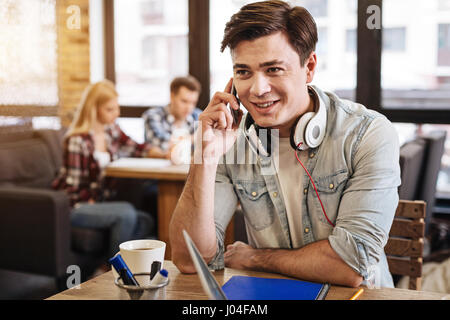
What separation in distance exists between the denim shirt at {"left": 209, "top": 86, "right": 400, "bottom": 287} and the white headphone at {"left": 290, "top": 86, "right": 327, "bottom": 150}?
0.03 m

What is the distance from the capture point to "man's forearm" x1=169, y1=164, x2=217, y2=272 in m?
1.29

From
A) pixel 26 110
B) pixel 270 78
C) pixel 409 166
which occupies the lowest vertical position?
pixel 409 166

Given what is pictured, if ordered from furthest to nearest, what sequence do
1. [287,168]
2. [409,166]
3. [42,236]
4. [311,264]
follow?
[42,236]
[409,166]
[287,168]
[311,264]

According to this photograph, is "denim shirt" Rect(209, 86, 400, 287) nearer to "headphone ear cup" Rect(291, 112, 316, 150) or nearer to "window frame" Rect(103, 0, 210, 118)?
"headphone ear cup" Rect(291, 112, 316, 150)

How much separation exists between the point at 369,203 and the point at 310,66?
433 mm

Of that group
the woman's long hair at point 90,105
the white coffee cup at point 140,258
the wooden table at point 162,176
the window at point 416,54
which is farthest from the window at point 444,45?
the white coffee cup at point 140,258

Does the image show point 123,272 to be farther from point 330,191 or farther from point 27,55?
point 27,55

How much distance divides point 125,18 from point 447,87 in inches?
115

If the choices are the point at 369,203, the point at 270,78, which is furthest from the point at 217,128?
the point at 369,203

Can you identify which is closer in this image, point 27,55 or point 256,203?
point 256,203

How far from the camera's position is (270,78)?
4.47 ft

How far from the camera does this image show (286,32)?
1361 millimetres

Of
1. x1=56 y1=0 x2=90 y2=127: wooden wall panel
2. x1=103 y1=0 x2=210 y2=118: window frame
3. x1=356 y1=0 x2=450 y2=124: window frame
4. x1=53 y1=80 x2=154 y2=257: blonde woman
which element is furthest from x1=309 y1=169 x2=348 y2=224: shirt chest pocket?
x1=56 y1=0 x2=90 y2=127: wooden wall panel

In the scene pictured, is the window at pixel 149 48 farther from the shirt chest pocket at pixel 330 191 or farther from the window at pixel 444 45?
the shirt chest pocket at pixel 330 191
